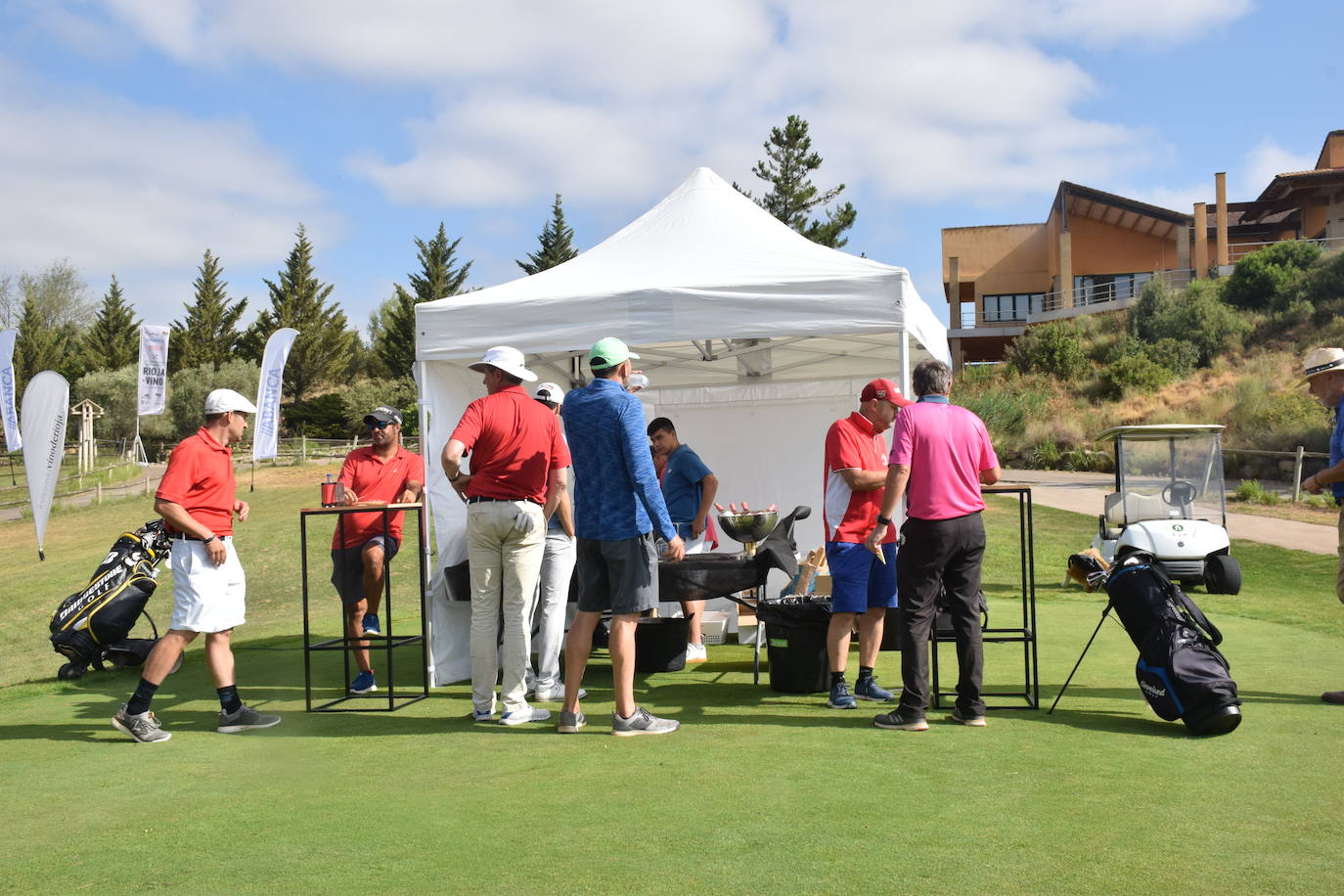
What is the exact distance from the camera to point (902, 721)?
4762 millimetres

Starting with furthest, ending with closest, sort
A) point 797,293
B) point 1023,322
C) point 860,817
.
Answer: point 1023,322, point 797,293, point 860,817

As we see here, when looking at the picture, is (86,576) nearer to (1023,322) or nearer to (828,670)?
(828,670)

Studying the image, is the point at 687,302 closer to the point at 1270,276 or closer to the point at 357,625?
the point at 357,625

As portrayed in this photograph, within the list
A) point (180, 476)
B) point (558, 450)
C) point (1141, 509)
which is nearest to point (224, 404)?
point (180, 476)

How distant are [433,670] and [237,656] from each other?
229 cm

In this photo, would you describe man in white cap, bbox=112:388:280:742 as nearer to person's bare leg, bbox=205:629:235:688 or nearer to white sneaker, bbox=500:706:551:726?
person's bare leg, bbox=205:629:235:688

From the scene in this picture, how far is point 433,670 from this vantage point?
639 centimetres

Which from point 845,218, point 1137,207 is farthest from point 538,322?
point 1137,207

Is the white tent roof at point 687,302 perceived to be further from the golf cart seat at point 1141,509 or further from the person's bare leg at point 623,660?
the golf cart seat at point 1141,509

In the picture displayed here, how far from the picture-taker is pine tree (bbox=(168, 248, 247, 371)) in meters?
52.0

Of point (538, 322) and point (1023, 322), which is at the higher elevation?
point (1023, 322)

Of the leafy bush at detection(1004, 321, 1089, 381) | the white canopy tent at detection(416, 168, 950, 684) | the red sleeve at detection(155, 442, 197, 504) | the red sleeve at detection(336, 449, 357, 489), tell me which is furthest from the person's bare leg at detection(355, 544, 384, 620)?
the leafy bush at detection(1004, 321, 1089, 381)

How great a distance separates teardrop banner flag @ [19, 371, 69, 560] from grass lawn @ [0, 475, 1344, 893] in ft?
16.1

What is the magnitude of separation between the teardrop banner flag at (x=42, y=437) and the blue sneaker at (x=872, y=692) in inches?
345
